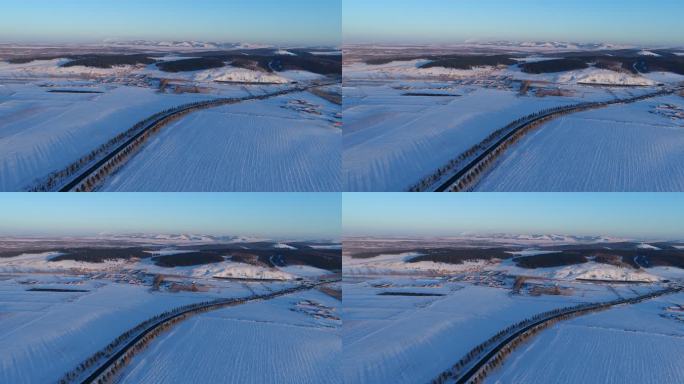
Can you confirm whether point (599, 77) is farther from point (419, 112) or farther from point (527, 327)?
point (527, 327)

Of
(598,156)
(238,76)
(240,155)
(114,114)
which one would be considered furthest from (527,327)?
(114,114)

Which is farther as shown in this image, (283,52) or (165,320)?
(283,52)

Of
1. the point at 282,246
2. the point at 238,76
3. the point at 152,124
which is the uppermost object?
the point at 238,76

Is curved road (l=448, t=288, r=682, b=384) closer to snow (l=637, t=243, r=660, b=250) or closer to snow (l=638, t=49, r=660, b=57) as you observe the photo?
snow (l=637, t=243, r=660, b=250)

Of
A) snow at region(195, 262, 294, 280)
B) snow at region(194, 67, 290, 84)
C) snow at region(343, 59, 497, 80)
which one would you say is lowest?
snow at region(195, 262, 294, 280)

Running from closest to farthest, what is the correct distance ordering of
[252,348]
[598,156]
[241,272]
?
[598,156]
[252,348]
[241,272]

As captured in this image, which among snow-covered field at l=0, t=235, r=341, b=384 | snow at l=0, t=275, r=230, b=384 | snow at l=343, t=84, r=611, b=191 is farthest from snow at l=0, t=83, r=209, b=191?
snow at l=343, t=84, r=611, b=191

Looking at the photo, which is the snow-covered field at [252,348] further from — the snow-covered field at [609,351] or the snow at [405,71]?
the snow at [405,71]
